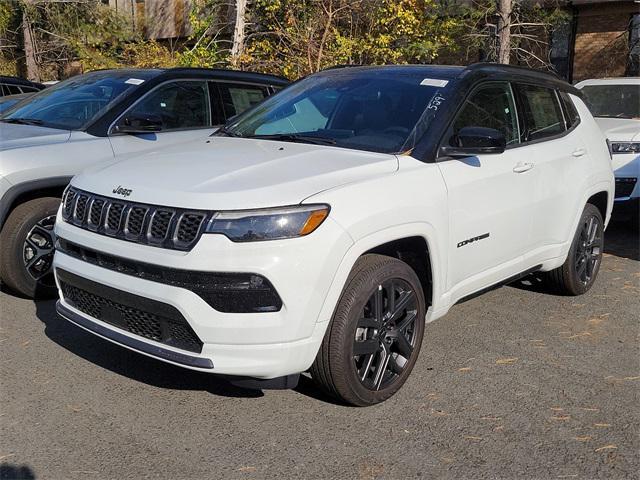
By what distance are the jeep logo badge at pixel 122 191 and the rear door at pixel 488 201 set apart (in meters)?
1.73

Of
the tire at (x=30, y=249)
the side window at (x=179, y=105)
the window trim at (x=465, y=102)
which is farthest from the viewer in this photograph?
the side window at (x=179, y=105)

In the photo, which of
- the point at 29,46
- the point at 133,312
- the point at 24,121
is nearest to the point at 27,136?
the point at 24,121

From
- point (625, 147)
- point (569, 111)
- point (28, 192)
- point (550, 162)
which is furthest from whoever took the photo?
point (625, 147)

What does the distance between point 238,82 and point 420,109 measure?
120 inches

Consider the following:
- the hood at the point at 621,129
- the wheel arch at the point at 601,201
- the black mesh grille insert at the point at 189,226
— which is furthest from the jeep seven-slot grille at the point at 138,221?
the hood at the point at 621,129

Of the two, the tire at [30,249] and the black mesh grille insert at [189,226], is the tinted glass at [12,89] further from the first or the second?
the black mesh grille insert at [189,226]

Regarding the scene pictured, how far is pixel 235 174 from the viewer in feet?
11.6

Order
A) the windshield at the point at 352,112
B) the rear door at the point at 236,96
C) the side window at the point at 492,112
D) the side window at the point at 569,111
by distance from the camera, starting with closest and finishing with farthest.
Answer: the windshield at the point at 352,112
the side window at the point at 492,112
the side window at the point at 569,111
the rear door at the point at 236,96

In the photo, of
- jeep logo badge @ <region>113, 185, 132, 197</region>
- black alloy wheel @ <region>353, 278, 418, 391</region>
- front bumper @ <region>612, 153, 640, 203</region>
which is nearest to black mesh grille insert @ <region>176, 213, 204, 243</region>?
jeep logo badge @ <region>113, 185, 132, 197</region>

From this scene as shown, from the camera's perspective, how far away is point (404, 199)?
371 centimetres

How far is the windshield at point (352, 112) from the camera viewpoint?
423cm

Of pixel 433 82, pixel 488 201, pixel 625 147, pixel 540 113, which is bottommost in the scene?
pixel 625 147

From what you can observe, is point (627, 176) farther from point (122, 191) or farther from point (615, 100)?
point (122, 191)

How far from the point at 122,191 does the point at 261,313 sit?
1.01 metres
